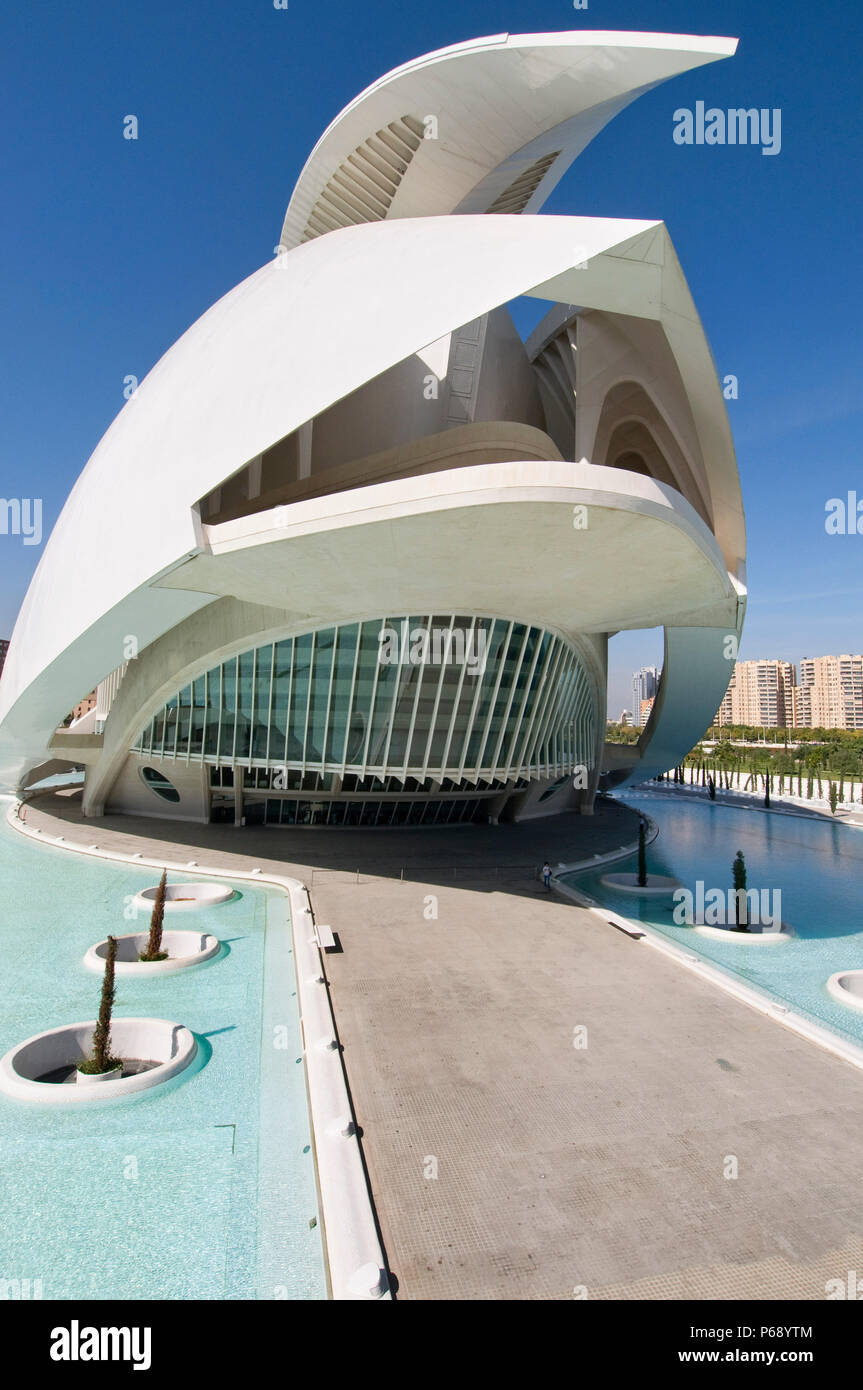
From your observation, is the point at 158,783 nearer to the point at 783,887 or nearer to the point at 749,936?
the point at 749,936

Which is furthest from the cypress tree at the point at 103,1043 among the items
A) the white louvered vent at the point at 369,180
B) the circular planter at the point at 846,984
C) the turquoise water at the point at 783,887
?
the white louvered vent at the point at 369,180

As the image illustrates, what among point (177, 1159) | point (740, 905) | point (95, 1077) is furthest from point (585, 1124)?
point (740, 905)

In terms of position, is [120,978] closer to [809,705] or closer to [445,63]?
[445,63]

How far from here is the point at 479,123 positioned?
17141 mm

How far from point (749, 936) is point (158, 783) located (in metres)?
21.1

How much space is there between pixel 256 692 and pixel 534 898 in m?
9.92

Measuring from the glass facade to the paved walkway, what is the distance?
725 centimetres

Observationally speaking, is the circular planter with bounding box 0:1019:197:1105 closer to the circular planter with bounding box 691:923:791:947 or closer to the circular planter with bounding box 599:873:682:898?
the circular planter with bounding box 691:923:791:947

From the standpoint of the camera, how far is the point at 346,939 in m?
13.3

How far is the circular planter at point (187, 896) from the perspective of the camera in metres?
15.5

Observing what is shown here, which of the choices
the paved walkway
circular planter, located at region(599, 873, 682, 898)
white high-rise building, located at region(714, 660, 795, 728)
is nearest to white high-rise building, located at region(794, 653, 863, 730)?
white high-rise building, located at region(714, 660, 795, 728)

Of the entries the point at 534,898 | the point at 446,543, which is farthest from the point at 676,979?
the point at 446,543

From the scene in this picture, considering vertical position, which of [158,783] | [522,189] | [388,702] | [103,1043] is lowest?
[103,1043]
